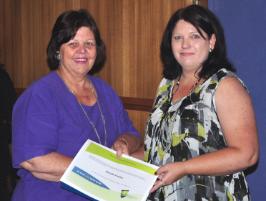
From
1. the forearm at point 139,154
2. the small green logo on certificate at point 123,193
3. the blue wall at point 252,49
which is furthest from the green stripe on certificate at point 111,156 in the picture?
the blue wall at point 252,49

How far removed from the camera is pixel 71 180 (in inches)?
55.8

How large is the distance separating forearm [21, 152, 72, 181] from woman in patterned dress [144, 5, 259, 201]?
14.3 inches

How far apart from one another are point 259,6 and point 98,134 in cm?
93

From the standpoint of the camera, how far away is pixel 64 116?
5.37 ft

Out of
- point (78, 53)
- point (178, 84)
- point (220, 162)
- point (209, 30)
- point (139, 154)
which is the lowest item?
point (139, 154)

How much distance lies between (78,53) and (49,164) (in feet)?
1.66

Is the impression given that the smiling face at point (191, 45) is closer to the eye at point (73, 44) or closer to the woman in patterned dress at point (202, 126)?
the woman in patterned dress at point (202, 126)

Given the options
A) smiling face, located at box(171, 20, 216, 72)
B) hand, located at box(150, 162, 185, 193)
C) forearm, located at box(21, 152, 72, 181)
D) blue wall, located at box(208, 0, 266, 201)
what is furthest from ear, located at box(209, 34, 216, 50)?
forearm, located at box(21, 152, 72, 181)

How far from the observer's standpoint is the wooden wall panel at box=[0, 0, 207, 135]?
220 cm

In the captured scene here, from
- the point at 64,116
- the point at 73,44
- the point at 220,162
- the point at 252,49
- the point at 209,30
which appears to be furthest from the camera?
the point at 252,49

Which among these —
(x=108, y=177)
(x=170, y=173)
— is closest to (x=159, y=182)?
(x=170, y=173)

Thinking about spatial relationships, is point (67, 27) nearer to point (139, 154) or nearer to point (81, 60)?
point (81, 60)

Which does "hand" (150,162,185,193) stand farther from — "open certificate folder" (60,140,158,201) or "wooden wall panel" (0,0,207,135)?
"wooden wall panel" (0,0,207,135)

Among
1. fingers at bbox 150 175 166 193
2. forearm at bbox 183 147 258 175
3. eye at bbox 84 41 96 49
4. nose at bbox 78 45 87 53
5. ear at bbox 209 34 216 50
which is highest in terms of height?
ear at bbox 209 34 216 50
